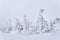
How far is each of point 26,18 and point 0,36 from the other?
25 centimetres

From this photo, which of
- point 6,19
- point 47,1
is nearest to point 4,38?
point 6,19

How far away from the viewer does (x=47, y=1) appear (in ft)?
2.81

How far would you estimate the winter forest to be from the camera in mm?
804

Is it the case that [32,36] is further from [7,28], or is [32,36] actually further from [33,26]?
[7,28]

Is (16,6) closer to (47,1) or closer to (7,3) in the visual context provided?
(7,3)

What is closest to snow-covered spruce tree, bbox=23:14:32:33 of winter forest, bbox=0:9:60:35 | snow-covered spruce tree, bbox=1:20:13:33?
winter forest, bbox=0:9:60:35

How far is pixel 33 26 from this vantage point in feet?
2.68

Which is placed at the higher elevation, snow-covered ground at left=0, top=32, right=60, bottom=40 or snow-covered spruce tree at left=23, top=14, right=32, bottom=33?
snow-covered spruce tree at left=23, top=14, right=32, bottom=33

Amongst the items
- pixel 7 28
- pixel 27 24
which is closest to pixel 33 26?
pixel 27 24

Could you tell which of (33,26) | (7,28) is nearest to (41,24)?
(33,26)

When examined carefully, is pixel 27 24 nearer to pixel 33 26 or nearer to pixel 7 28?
pixel 33 26

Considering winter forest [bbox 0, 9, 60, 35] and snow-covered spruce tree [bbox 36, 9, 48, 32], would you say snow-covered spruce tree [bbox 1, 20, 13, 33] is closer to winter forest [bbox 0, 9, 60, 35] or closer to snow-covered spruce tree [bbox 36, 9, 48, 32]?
winter forest [bbox 0, 9, 60, 35]

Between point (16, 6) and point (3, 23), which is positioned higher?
point (16, 6)

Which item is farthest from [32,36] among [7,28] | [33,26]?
[7,28]
